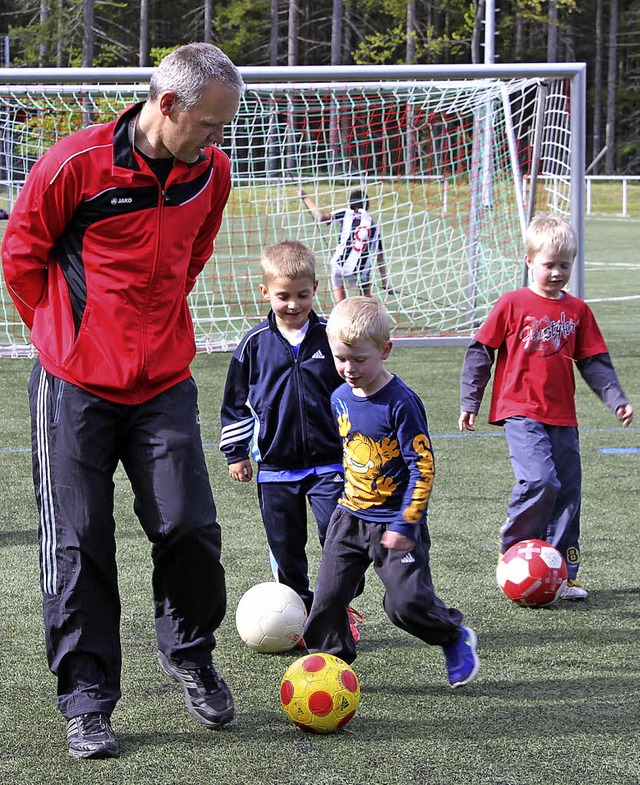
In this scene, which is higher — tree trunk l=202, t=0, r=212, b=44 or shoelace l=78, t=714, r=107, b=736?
tree trunk l=202, t=0, r=212, b=44

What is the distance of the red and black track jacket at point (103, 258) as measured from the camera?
336 cm

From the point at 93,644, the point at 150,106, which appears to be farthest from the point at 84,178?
the point at 93,644

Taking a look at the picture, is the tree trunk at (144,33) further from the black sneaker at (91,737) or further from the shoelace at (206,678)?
the black sneaker at (91,737)

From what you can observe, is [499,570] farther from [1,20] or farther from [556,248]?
[1,20]

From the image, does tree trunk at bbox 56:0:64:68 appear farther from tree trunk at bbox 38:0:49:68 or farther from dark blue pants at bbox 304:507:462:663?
dark blue pants at bbox 304:507:462:663

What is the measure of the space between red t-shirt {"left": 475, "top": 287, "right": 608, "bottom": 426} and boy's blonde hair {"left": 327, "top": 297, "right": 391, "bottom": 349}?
1.26 m

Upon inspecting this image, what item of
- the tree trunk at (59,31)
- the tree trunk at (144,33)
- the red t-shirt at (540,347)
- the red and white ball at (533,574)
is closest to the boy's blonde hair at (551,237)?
the red t-shirt at (540,347)

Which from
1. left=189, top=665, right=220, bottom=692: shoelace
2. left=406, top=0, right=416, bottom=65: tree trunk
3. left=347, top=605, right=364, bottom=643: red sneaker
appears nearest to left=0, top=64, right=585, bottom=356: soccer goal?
left=347, top=605, right=364, bottom=643: red sneaker

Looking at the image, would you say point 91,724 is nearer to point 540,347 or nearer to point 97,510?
point 97,510

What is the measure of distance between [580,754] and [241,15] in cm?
4561

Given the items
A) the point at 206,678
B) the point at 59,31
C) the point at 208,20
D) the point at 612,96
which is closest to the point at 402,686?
the point at 206,678

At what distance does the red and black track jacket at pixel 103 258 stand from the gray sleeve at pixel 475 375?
69.0 inches

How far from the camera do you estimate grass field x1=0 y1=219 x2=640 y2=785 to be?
3.34 meters

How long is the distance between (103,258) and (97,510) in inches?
28.5
